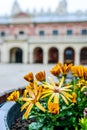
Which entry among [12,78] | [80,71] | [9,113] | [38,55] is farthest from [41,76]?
[38,55]

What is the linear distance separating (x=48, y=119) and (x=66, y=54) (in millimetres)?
42392

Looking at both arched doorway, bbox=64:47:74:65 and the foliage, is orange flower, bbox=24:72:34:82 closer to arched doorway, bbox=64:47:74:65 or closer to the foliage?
the foliage

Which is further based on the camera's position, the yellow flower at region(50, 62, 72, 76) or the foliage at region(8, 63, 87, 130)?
the yellow flower at region(50, 62, 72, 76)

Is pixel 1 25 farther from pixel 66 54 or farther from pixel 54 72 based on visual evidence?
pixel 54 72

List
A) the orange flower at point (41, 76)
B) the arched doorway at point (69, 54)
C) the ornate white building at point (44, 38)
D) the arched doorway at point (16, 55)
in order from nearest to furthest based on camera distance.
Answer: the orange flower at point (41, 76)
the ornate white building at point (44, 38)
the arched doorway at point (69, 54)
the arched doorway at point (16, 55)

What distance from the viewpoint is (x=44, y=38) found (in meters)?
43.6

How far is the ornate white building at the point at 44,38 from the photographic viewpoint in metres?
42.7

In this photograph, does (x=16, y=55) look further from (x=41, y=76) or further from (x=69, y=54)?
(x=41, y=76)

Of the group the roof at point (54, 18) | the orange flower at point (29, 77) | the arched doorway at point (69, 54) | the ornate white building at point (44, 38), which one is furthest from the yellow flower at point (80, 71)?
the roof at point (54, 18)

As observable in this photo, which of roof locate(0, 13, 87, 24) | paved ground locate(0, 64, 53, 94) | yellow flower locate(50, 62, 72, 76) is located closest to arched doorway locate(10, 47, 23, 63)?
roof locate(0, 13, 87, 24)

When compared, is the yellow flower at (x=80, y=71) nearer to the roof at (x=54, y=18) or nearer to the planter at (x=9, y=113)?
the planter at (x=9, y=113)

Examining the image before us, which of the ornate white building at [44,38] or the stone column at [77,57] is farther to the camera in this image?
the ornate white building at [44,38]

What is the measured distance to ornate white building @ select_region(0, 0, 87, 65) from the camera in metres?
42.7

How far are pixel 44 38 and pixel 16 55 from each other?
5861 millimetres
